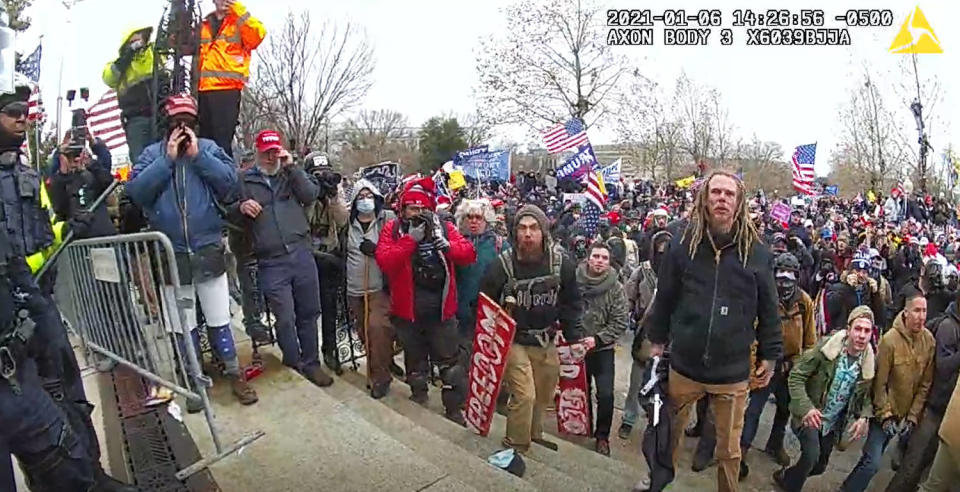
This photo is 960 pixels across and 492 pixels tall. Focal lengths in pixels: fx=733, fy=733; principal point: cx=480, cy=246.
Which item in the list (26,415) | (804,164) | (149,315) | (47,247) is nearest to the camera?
(26,415)

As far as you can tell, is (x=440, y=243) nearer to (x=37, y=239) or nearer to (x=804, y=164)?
(x=37, y=239)

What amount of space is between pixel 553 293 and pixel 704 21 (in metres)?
15.5

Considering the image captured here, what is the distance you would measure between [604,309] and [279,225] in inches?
106

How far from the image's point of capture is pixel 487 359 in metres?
5.10

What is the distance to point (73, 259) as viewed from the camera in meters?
4.67

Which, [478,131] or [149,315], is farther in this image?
[478,131]

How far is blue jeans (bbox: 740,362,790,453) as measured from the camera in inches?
225

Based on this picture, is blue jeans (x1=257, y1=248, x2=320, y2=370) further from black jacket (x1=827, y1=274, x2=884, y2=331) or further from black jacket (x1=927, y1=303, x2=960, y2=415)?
black jacket (x1=827, y1=274, x2=884, y2=331)

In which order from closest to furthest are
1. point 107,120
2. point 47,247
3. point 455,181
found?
point 47,247 → point 107,120 → point 455,181

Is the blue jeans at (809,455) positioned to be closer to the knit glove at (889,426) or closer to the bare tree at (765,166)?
the knit glove at (889,426)

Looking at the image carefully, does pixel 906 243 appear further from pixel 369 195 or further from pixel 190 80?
pixel 190 80

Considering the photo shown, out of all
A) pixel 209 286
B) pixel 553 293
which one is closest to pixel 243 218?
pixel 209 286

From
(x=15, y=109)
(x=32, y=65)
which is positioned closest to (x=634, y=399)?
(x=15, y=109)

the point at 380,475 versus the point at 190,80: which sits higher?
the point at 190,80
